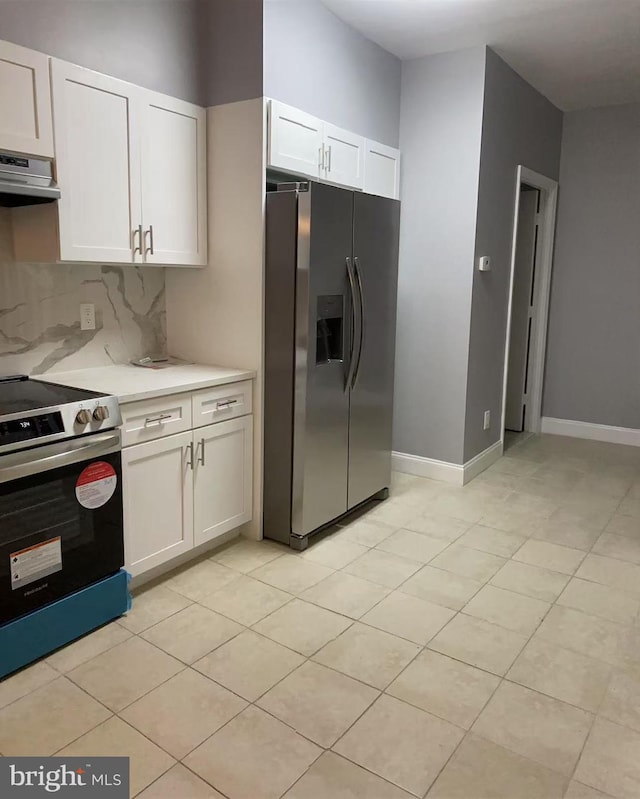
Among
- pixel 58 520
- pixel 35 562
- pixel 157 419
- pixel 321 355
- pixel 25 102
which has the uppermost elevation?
pixel 25 102

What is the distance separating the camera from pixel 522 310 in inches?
212

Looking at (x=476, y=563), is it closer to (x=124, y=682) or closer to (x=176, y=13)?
(x=124, y=682)

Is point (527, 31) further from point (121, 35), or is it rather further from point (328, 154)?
point (121, 35)

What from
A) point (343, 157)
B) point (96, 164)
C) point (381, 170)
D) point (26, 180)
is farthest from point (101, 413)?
point (381, 170)

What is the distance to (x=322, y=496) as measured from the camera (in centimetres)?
323

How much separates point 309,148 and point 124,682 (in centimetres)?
253

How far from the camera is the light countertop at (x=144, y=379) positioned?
8.46 ft

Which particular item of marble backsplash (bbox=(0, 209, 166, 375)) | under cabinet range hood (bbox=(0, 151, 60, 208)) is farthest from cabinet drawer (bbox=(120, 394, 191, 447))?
under cabinet range hood (bbox=(0, 151, 60, 208))

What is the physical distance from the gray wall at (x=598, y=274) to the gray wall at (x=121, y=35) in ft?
11.1

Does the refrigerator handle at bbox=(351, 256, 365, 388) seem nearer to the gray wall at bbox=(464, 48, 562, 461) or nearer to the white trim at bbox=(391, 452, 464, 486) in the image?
the gray wall at bbox=(464, 48, 562, 461)

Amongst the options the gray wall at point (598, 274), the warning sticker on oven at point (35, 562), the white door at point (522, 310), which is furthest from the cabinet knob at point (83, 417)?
the gray wall at point (598, 274)

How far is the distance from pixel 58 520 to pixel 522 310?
4264 mm

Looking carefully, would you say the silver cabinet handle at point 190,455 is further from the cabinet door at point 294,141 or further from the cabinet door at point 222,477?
the cabinet door at point 294,141

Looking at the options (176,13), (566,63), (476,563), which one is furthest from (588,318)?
(176,13)
